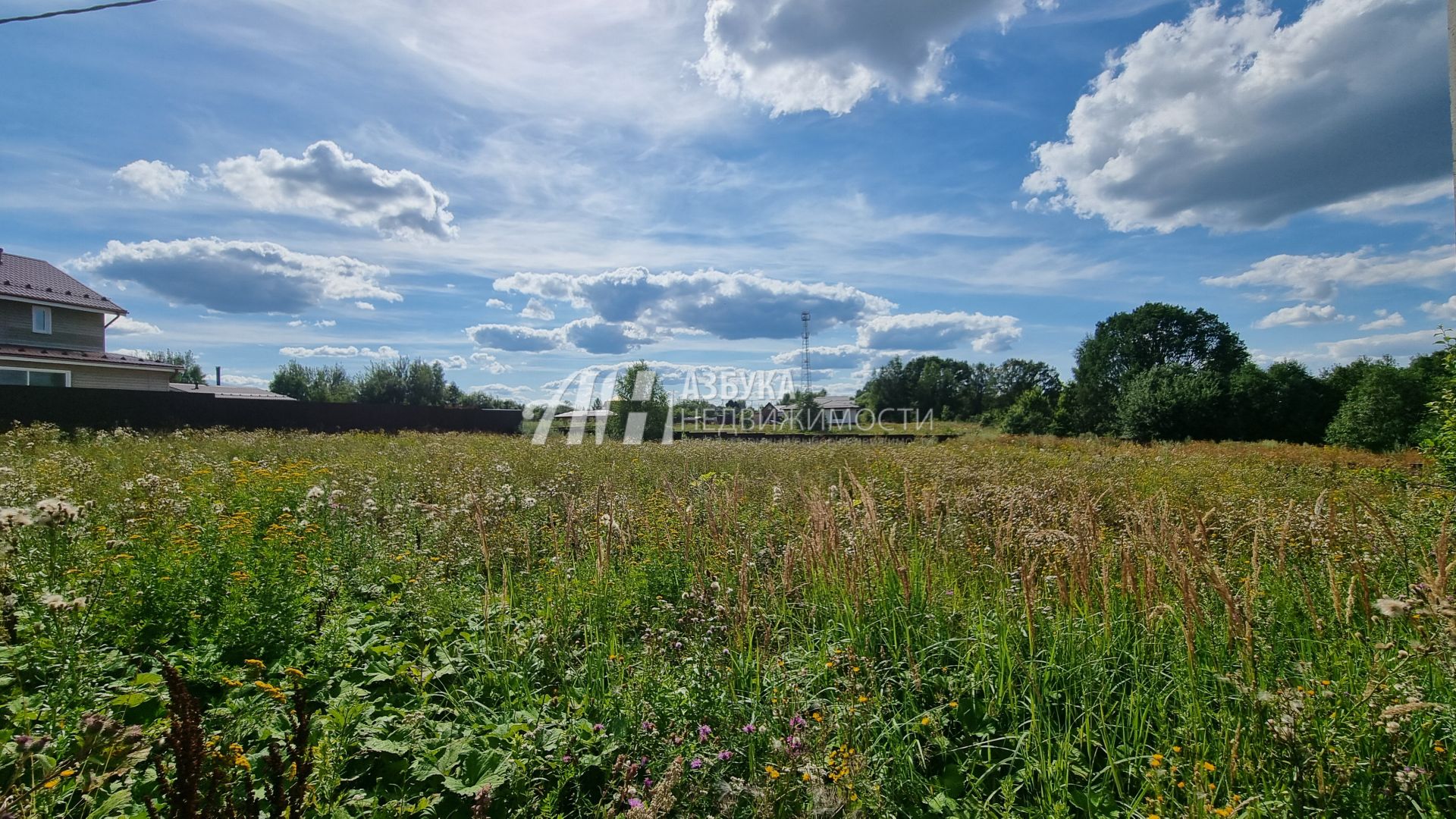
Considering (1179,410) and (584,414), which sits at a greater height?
(584,414)

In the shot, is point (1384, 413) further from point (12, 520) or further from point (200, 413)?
point (200, 413)

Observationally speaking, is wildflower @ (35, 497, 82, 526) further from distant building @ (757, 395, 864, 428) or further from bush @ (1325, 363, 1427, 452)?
distant building @ (757, 395, 864, 428)

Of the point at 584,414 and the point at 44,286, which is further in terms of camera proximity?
the point at 584,414

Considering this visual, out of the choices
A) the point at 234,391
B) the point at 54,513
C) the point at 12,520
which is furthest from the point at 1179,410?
the point at 234,391

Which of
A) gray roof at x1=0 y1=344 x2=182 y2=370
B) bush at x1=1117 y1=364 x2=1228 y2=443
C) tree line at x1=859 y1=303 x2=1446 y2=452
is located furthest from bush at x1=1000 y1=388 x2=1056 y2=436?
gray roof at x1=0 y1=344 x2=182 y2=370

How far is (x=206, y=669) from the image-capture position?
8.09 feet

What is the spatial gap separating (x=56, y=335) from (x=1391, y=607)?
102 feet

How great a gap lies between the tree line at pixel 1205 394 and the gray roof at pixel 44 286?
38489mm

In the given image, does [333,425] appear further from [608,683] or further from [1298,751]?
[1298,751]

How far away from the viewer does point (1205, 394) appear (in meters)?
27.7

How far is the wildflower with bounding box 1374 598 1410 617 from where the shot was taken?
65.7 inches

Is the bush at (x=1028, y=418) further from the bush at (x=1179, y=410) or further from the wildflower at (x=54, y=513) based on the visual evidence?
the wildflower at (x=54, y=513)

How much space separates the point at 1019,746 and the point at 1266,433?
38.4 meters

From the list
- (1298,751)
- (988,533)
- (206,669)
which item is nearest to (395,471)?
(206,669)
